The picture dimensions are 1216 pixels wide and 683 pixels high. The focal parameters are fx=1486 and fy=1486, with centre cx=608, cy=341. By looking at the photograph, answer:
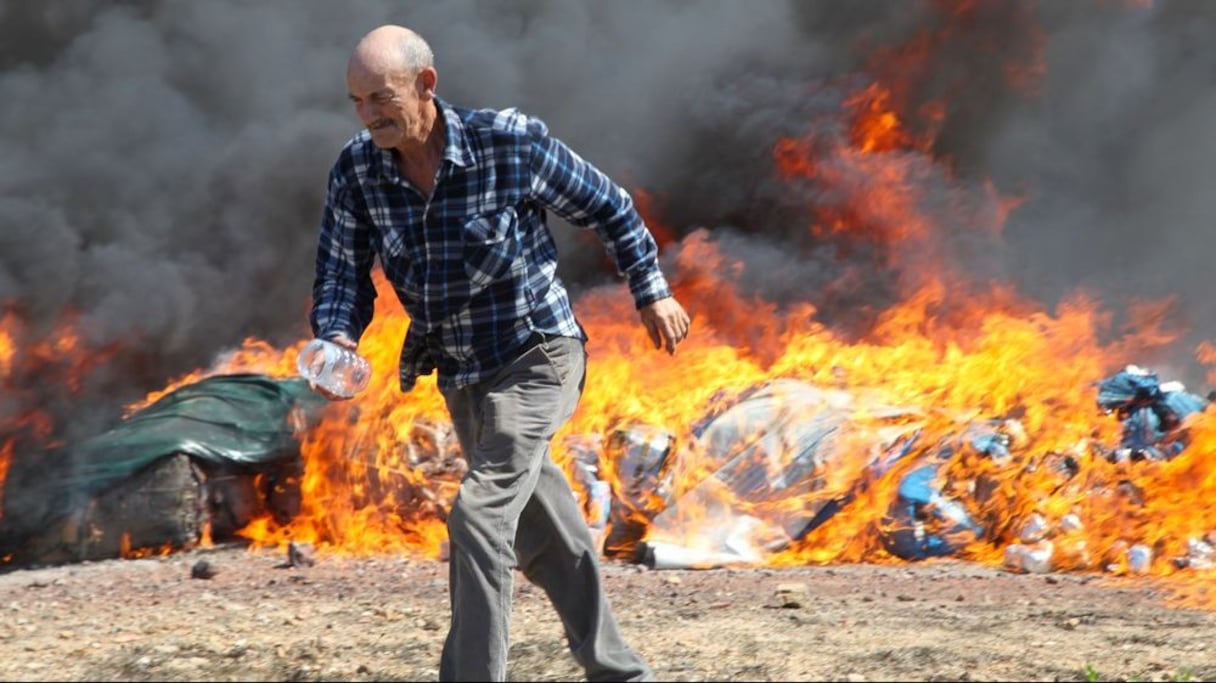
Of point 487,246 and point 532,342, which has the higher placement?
point 487,246

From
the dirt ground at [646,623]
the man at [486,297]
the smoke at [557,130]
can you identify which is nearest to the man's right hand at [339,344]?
the man at [486,297]

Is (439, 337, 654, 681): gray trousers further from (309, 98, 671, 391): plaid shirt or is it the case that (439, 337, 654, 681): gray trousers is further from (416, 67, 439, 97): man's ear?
(416, 67, 439, 97): man's ear

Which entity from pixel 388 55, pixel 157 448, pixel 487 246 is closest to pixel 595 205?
pixel 487 246

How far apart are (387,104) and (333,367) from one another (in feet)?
2.21

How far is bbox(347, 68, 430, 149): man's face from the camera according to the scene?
3418 millimetres

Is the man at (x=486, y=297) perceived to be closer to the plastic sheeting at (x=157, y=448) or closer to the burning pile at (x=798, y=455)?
the burning pile at (x=798, y=455)

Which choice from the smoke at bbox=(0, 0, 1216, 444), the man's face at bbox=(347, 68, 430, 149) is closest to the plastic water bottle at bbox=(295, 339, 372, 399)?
the man's face at bbox=(347, 68, 430, 149)

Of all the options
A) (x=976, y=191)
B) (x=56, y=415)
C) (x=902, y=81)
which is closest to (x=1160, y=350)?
(x=976, y=191)

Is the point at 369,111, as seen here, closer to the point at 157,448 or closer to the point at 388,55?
the point at 388,55

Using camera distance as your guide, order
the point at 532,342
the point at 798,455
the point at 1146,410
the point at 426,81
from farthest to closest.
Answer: the point at 1146,410
the point at 798,455
the point at 532,342
the point at 426,81

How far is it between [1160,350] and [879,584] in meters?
4.13

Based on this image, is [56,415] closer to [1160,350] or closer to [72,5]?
[72,5]

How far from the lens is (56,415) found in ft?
24.2

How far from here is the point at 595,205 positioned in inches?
147
